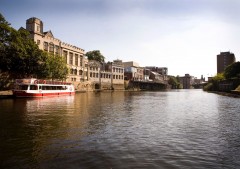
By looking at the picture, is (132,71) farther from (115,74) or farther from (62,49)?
(62,49)

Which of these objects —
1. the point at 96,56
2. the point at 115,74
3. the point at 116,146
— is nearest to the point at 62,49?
the point at 96,56

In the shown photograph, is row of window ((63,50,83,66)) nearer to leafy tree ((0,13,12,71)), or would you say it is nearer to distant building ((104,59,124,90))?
distant building ((104,59,124,90))

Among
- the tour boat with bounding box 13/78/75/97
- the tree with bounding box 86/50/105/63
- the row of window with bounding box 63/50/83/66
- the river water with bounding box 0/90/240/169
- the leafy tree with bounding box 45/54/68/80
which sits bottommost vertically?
the river water with bounding box 0/90/240/169

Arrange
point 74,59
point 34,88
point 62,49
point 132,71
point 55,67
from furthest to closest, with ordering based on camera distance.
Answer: point 132,71, point 74,59, point 62,49, point 55,67, point 34,88

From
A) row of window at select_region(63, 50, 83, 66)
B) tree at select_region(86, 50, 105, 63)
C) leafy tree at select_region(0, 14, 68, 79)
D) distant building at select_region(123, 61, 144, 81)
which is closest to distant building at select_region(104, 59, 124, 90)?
tree at select_region(86, 50, 105, 63)

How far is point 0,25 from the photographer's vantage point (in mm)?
44469

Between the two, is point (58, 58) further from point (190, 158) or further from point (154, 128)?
point (190, 158)

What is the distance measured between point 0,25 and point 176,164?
46799 mm

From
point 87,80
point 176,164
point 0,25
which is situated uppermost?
point 0,25

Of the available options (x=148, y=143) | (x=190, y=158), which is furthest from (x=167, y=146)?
(x=190, y=158)

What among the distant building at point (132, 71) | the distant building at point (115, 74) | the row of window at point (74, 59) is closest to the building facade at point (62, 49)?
the row of window at point (74, 59)

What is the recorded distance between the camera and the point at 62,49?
8362cm

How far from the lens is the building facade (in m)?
70.2

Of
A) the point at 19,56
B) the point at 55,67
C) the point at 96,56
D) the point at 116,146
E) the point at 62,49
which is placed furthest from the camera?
the point at 96,56
